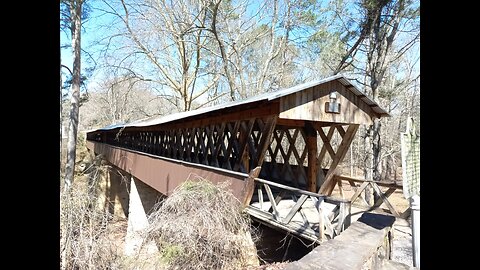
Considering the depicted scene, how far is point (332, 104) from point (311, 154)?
7.06ft

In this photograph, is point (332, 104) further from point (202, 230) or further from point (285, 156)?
point (202, 230)

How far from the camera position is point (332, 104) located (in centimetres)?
556

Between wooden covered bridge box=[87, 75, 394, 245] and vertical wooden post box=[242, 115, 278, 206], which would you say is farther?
vertical wooden post box=[242, 115, 278, 206]

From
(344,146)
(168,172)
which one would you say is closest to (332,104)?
(344,146)

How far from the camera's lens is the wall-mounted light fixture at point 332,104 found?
5547 millimetres

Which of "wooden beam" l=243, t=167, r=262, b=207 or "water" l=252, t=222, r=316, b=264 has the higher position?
"wooden beam" l=243, t=167, r=262, b=207

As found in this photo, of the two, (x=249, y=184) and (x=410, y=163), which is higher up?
(x=410, y=163)

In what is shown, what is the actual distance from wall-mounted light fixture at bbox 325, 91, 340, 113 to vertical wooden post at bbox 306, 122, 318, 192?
1733 mm

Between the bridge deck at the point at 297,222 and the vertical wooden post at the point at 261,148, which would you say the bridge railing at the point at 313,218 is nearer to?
the bridge deck at the point at 297,222

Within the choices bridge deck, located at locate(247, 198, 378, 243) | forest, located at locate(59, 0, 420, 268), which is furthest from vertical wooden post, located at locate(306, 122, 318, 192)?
forest, located at locate(59, 0, 420, 268)

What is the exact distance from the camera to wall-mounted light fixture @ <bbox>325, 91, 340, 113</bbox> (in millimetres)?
5547

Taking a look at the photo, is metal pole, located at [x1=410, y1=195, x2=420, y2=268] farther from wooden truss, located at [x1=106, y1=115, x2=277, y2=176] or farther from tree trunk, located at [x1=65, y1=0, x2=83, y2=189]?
tree trunk, located at [x1=65, y1=0, x2=83, y2=189]

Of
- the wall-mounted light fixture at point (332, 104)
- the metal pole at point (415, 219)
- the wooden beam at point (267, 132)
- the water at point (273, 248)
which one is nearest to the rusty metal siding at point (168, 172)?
the wooden beam at point (267, 132)
